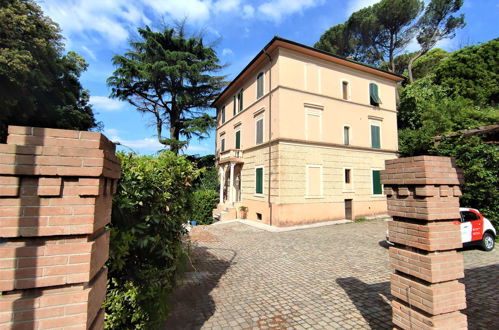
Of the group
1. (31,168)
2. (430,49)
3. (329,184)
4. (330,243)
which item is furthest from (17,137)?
(430,49)

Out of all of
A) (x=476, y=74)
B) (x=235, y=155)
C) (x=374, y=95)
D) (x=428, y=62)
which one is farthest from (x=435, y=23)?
(x=235, y=155)

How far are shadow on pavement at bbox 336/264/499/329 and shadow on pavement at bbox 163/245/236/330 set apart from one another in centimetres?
270

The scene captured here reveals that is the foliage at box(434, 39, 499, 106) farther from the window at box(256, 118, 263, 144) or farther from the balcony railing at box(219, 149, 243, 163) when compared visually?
the balcony railing at box(219, 149, 243, 163)

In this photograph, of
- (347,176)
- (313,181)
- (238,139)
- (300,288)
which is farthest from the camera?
(238,139)

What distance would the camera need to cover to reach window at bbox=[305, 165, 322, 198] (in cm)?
1423

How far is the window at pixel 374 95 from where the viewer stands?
1728cm

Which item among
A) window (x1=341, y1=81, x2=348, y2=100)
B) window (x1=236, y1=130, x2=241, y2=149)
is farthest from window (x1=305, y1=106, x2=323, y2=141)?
window (x1=236, y1=130, x2=241, y2=149)

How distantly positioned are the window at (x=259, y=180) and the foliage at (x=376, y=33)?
776 inches

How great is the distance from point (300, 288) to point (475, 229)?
696 cm

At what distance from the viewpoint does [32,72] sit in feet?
44.4

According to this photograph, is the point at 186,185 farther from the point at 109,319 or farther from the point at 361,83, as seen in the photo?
the point at 361,83

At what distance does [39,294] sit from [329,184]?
48.7 feet

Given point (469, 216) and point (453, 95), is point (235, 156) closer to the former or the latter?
point (469, 216)

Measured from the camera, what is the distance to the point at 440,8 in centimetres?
2391
